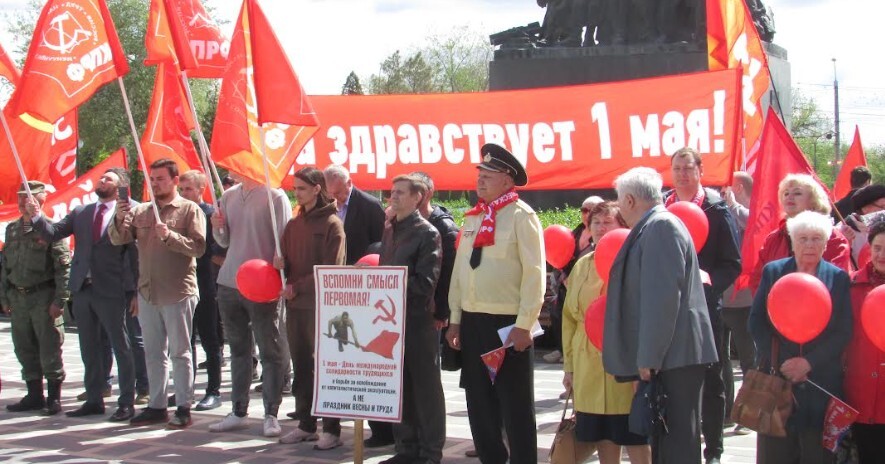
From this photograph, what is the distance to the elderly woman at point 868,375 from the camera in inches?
214

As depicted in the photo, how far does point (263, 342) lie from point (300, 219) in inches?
38.8

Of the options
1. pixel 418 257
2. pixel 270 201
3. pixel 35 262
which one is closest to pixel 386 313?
pixel 418 257

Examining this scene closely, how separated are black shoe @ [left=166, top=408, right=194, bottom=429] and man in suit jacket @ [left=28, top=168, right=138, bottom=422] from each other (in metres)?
0.69

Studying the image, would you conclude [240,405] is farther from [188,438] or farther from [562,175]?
[562,175]

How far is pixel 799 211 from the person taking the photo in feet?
21.1

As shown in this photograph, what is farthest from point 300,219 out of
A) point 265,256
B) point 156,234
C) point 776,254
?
point 776,254

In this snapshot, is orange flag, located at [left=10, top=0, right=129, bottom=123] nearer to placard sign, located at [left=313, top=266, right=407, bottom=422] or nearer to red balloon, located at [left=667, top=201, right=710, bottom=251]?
placard sign, located at [left=313, top=266, right=407, bottom=422]

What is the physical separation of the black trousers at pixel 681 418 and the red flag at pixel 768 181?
1816 millimetres

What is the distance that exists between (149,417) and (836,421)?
17.1 feet

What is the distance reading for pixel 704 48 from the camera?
17344 millimetres

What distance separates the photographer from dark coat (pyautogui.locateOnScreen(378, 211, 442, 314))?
6918mm

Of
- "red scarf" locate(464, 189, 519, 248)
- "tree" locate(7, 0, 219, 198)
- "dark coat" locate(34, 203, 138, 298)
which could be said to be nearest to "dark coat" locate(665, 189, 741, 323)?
"red scarf" locate(464, 189, 519, 248)

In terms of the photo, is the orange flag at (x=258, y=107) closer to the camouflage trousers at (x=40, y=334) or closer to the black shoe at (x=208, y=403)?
the black shoe at (x=208, y=403)

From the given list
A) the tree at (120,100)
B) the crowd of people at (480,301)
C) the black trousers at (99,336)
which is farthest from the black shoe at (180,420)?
the tree at (120,100)
